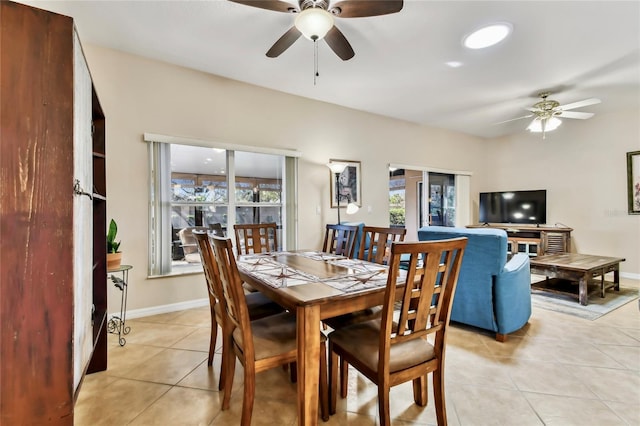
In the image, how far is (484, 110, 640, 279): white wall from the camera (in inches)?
182

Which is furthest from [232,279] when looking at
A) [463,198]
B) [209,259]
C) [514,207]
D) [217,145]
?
[514,207]

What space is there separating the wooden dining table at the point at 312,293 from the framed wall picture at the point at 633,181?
525 centimetres

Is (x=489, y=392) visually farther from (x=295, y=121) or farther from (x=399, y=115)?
(x=399, y=115)

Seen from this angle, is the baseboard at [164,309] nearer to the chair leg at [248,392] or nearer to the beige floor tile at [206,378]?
the beige floor tile at [206,378]

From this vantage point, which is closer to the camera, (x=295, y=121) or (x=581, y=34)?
(x=581, y=34)

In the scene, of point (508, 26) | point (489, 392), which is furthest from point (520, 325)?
point (508, 26)

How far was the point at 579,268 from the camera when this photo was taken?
3.18 metres

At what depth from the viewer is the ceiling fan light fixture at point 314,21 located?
177 cm

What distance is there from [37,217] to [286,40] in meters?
1.98

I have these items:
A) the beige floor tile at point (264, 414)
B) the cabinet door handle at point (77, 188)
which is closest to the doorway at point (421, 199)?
the beige floor tile at point (264, 414)

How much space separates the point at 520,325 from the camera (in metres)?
2.52

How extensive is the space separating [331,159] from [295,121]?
0.77 meters

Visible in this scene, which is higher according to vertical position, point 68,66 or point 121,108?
point 121,108

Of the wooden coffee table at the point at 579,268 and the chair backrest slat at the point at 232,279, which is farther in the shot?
the wooden coffee table at the point at 579,268
